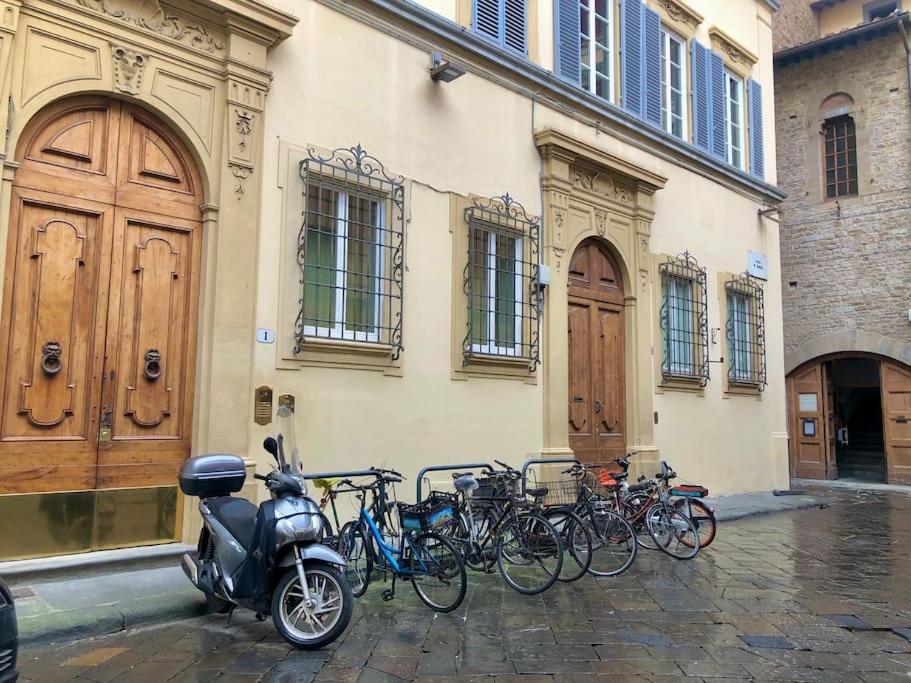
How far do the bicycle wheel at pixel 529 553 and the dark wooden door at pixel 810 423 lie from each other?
13847 mm

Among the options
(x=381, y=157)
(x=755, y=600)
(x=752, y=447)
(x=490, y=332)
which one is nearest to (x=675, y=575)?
(x=755, y=600)

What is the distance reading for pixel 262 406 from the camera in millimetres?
6387

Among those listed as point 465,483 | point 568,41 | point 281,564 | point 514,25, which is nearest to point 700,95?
point 568,41

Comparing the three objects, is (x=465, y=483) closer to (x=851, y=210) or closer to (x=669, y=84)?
(x=669, y=84)

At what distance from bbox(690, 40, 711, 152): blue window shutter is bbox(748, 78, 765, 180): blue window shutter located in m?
1.65

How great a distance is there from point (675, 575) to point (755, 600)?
91 centimetres

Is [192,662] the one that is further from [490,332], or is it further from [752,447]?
[752,447]

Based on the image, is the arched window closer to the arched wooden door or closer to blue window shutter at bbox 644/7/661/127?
blue window shutter at bbox 644/7/661/127

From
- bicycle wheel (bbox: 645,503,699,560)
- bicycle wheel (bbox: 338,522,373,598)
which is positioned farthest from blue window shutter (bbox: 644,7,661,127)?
bicycle wheel (bbox: 338,522,373,598)

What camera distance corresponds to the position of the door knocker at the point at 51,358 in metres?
5.43

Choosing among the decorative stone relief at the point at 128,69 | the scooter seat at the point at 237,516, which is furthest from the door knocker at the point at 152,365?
the decorative stone relief at the point at 128,69

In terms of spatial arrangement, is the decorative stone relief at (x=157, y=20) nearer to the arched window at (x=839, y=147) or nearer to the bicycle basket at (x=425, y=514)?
the bicycle basket at (x=425, y=514)

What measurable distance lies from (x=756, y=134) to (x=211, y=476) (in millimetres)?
12452

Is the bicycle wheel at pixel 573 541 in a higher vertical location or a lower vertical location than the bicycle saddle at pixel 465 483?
lower
